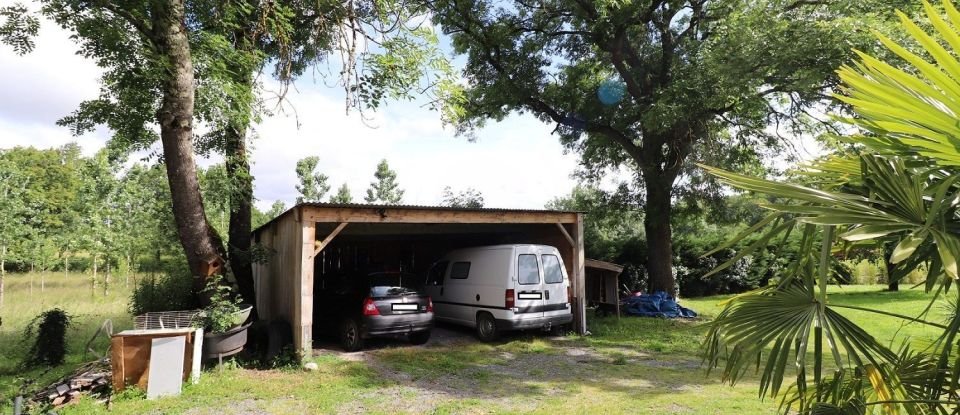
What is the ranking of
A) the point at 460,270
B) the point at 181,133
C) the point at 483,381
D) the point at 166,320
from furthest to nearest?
the point at 460,270 < the point at 181,133 < the point at 483,381 < the point at 166,320

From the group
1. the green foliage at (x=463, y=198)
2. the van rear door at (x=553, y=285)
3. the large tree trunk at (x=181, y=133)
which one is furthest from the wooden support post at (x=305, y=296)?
the green foliage at (x=463, y=198)

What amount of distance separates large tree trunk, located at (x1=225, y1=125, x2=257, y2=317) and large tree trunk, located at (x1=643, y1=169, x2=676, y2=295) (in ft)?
35.5

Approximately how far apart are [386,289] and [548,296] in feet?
10.2

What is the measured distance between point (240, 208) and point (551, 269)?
6487 mm

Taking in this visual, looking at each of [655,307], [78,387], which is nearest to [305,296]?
[78,387]

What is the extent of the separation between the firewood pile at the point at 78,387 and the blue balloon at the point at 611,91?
43.0 feet

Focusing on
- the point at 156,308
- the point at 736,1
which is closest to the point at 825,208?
the point at 156,308

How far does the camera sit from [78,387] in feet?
18.6

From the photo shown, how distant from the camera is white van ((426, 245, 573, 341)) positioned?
8961mm

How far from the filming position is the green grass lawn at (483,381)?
542cm

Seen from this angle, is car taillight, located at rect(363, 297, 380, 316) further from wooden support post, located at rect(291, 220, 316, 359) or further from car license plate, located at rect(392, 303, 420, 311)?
wooden support post, located at rect(291, 220, 316, 359)

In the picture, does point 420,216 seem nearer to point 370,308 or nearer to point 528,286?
point 370,308

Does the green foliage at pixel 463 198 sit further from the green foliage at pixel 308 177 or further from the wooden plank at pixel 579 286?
the wooden plank at pixel 579 286

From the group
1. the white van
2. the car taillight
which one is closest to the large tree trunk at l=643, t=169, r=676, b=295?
the white van
